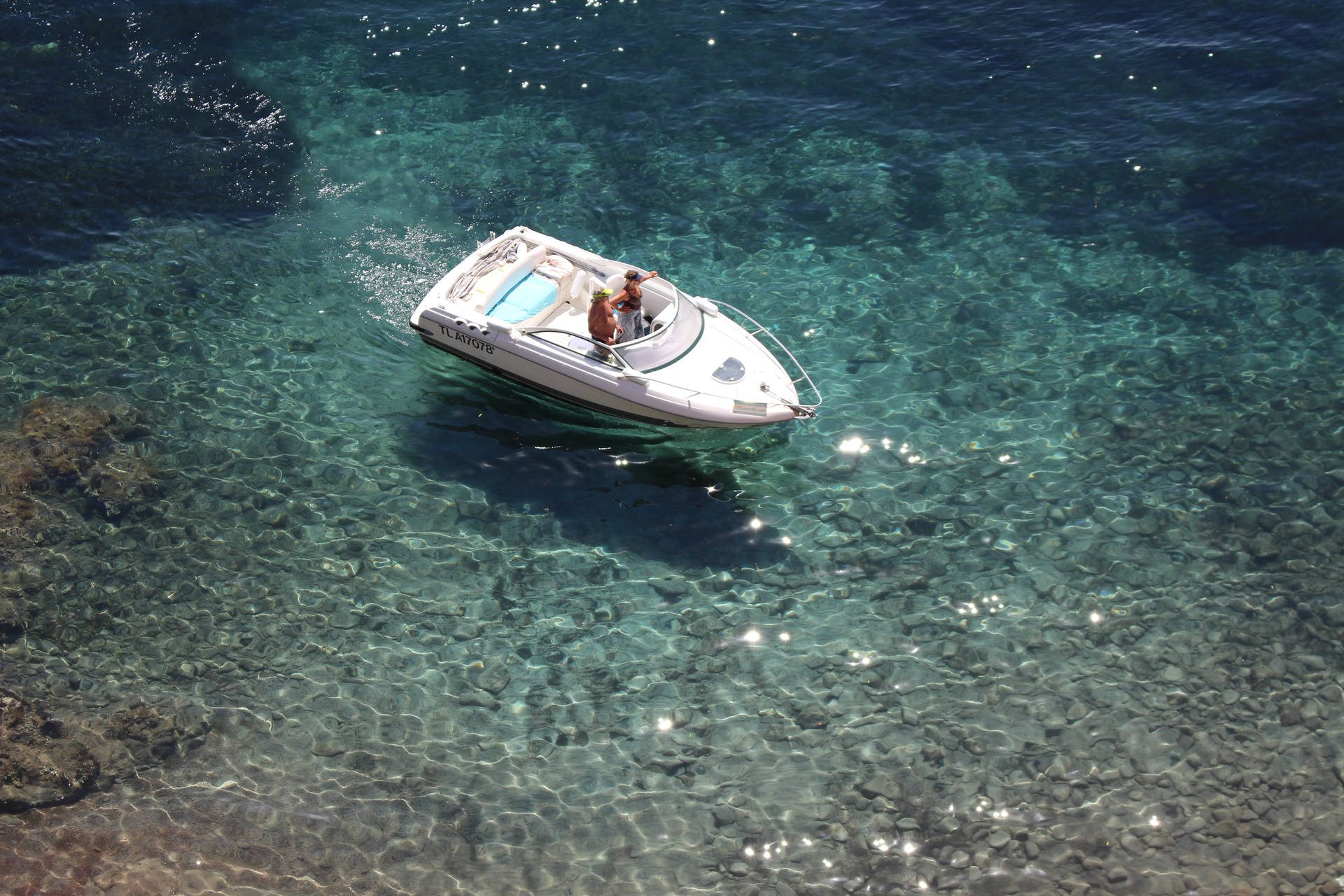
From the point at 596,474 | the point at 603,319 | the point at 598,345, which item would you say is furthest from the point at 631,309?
the point at 596,474

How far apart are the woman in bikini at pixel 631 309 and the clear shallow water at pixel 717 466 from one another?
158 cm

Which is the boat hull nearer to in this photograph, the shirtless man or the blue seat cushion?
the shirtless man

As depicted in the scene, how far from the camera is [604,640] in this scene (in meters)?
13.3

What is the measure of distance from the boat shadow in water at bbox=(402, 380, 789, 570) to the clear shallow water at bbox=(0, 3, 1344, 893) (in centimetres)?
8

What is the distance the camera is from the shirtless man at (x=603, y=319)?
15023mm

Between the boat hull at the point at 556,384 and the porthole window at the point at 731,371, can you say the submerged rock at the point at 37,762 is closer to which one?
the boat hull at the point at 556,384

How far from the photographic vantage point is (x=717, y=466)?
50.6 feet

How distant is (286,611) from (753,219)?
38.8ft

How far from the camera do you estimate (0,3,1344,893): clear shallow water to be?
11.6 metres

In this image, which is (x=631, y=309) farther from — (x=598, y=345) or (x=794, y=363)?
(x=794, y=363)

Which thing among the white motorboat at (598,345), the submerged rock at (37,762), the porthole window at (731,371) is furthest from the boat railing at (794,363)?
the submerged rock at (37,762)

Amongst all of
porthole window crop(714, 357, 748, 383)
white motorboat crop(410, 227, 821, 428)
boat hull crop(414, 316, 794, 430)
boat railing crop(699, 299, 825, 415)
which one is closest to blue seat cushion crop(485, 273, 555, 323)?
white motorboat crop(410, 227, 821, 428)

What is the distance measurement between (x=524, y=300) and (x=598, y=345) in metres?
2.13

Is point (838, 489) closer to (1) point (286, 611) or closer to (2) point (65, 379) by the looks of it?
(1) point (286, 611)
